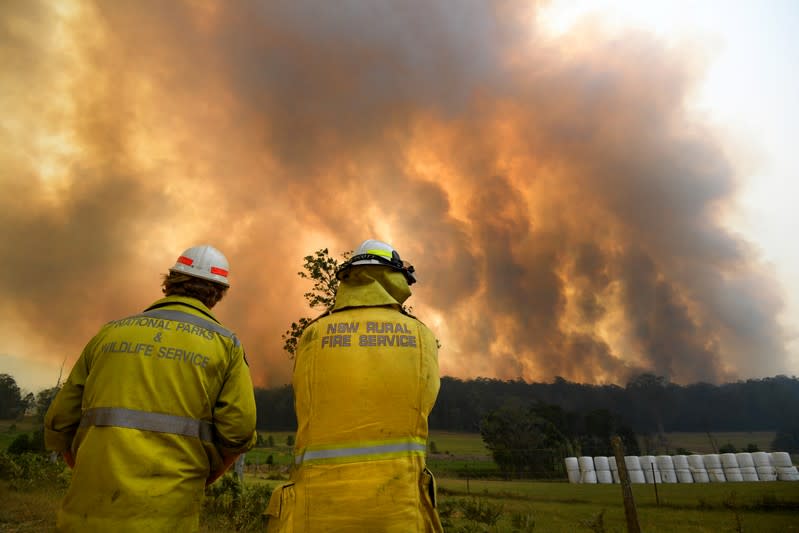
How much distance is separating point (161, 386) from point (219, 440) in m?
0.73

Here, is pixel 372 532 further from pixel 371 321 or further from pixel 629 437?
pixel 629 437

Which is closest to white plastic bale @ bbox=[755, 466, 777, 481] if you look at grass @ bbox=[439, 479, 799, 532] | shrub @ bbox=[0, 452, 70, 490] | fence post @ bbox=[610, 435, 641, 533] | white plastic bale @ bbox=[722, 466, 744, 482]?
white plastic bale @ bbox=[722, 466, 744, 482]

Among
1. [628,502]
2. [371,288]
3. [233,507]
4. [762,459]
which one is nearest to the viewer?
[371,288]

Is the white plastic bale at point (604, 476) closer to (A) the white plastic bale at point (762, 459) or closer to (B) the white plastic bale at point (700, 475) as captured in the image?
(B) the white plastic bale at point (700, 475)

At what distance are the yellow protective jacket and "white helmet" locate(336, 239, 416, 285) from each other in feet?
4.55

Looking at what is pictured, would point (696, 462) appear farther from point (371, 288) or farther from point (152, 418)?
point (152, 418)

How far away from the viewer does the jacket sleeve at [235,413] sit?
3660mm

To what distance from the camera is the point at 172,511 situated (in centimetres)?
321

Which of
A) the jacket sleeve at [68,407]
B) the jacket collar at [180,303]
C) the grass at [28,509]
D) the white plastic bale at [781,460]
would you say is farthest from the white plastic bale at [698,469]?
the jacket sleeve at [68,407]

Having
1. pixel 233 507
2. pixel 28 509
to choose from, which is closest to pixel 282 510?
pixel 233 507

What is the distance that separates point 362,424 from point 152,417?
1.76 m

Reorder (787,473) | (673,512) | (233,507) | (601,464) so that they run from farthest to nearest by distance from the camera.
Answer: (601,464) < (787,473) < (673,512) < (233,507)

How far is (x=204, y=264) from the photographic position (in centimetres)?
459

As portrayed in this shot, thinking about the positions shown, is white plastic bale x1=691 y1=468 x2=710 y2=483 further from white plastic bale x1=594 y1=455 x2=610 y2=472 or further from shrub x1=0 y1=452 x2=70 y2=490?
shrub x1=0 y1=452 x2=70 y2=490
